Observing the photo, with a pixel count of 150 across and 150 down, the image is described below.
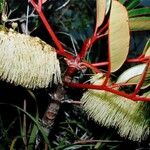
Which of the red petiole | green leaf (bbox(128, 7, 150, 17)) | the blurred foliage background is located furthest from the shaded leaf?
the blurred foliage background

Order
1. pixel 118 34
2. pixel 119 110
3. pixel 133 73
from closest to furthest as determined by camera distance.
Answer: pixel 118 34 < pixel 133 73 < pixel 119 110

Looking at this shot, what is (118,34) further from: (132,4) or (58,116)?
(58,116)

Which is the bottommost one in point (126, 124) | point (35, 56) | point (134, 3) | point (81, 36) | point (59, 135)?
point (59, 135)

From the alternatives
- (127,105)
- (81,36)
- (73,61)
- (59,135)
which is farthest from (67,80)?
(81,36)

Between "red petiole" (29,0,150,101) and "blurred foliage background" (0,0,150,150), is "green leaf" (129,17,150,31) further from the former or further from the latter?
"blurred foliage background" (0,0,150,150)

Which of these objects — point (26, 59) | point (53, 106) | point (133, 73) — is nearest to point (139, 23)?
point (133, 73)

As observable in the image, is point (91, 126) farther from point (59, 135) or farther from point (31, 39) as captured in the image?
point (31, 39)
